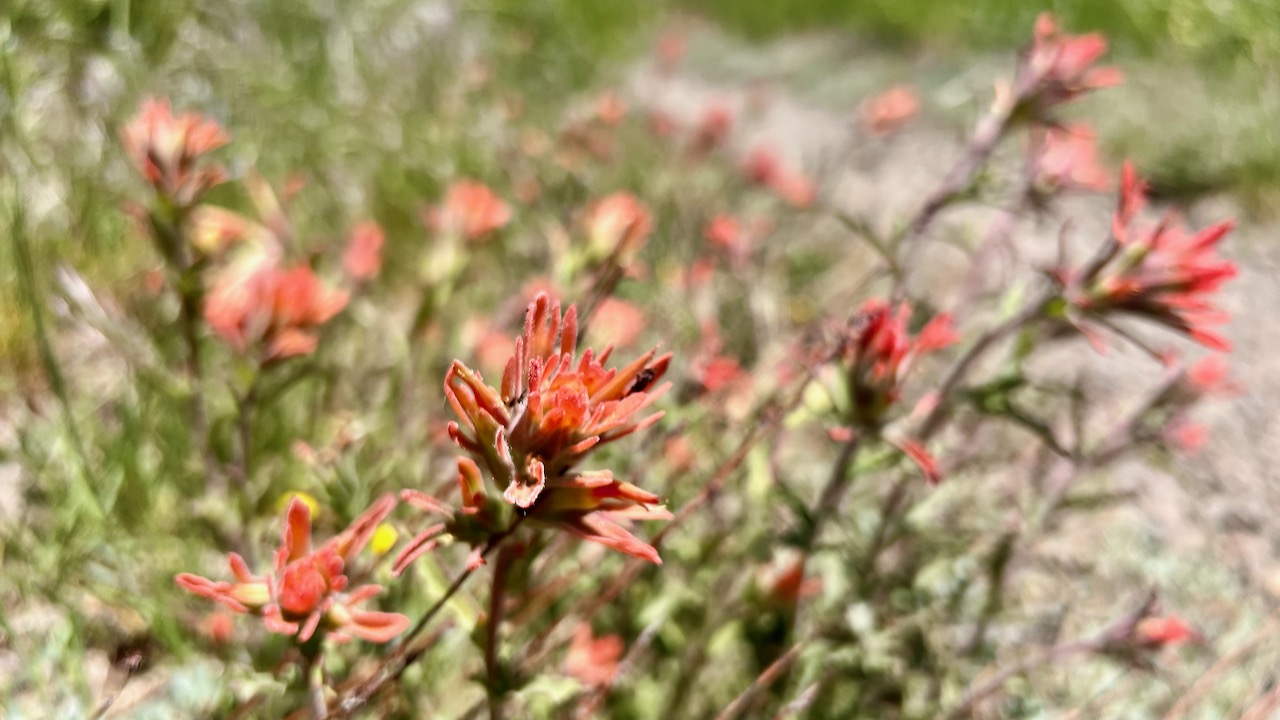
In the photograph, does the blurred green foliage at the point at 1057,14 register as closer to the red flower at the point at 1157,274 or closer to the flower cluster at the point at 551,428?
the red flower at the point at 1157,274

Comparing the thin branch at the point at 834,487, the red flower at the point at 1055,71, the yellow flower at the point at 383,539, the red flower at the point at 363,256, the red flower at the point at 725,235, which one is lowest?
the red flower at the point at 725,235

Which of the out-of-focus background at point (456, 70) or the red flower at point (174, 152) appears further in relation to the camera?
the out-of-focus background at point (456, 70)

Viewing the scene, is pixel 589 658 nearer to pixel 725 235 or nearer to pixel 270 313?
pixel 270 313

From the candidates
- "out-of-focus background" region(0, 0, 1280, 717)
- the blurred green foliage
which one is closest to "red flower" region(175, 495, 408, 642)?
"out-of-focus background" region(0, 0, 1280, 717)

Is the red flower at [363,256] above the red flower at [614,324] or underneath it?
above

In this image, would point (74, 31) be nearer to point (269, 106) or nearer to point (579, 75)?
point (269, 106)

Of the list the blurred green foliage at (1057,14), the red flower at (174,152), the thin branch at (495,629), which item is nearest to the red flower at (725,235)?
the red flower at (174,152)

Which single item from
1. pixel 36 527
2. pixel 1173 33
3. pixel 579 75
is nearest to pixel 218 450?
pixel 36 527
